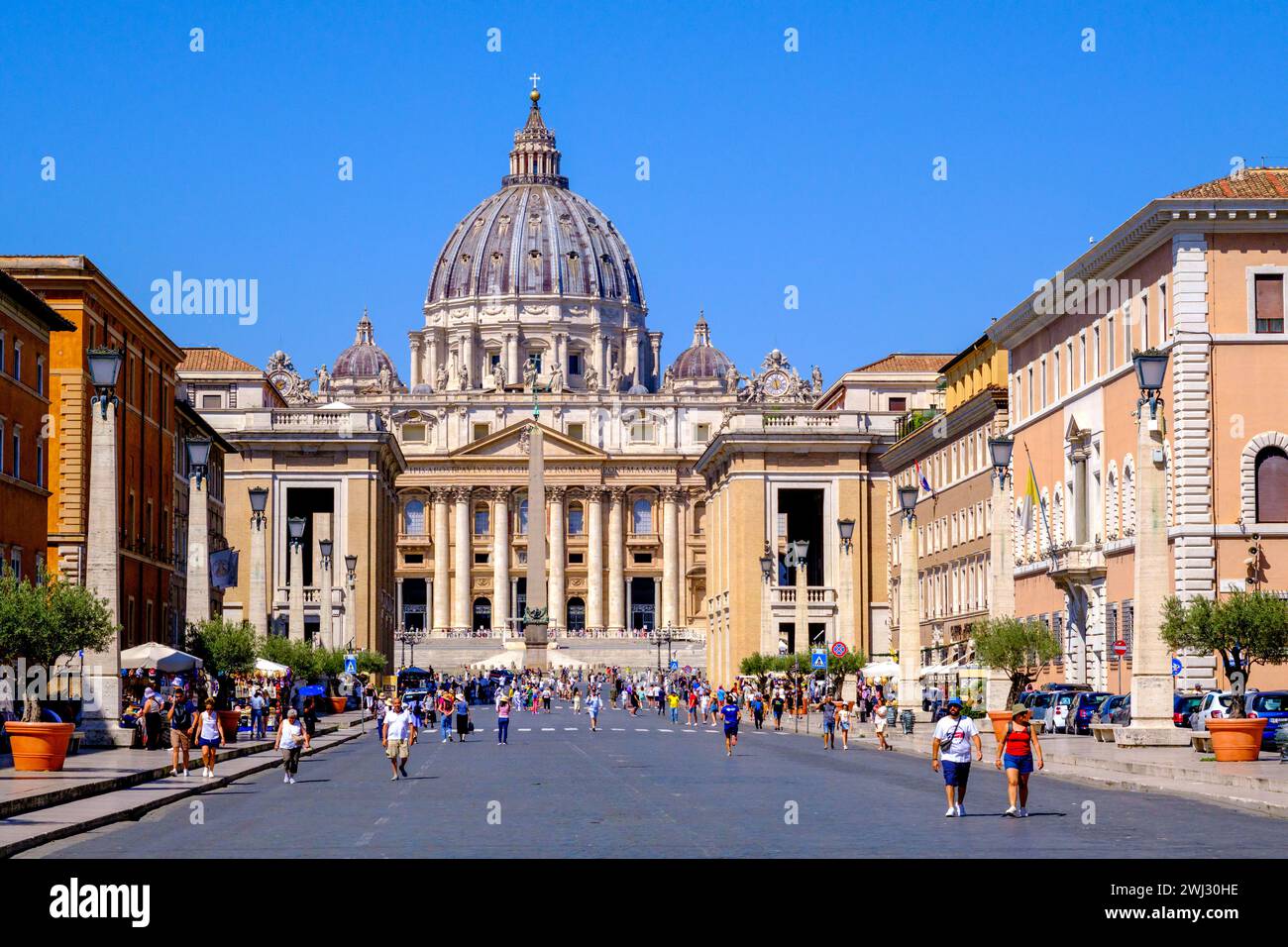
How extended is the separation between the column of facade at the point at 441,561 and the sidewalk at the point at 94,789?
146 m

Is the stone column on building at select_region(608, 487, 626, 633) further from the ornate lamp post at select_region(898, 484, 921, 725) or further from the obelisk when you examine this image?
the ornate lamp post at select_region(898, 484, 921, 725)

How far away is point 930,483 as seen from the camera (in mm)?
101250

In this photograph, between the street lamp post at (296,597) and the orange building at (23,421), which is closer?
the orange building at (23,421)

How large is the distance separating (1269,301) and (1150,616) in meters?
19.9

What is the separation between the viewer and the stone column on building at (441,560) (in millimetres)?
195500

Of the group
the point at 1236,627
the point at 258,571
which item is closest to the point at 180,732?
the point at 1236,627

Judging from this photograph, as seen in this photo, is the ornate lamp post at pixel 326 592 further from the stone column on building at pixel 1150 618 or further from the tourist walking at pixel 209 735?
the stone column on building at pixel 1150 618

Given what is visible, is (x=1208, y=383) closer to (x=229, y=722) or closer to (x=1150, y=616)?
(x=1150, y=616)

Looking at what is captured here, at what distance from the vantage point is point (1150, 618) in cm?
4378

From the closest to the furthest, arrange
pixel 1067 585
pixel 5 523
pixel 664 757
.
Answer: pixel 664 757, pixel 5 523, pixel 1067 585

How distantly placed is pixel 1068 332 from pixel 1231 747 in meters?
34.9

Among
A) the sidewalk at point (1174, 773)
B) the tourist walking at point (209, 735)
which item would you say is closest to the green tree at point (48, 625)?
the tourist walking at point (209, 735)
